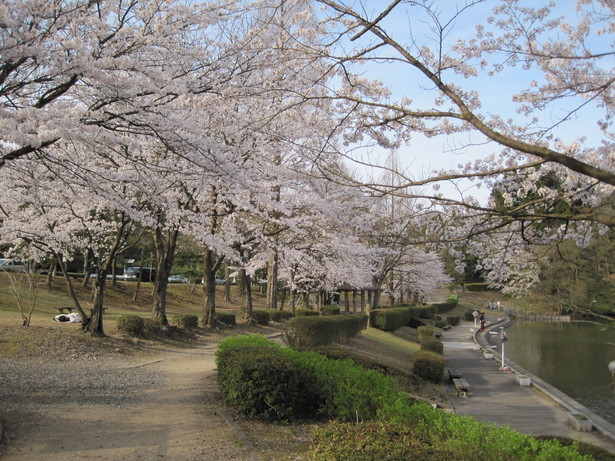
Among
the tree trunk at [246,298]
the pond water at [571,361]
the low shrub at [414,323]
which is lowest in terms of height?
the pond water at [571,361]

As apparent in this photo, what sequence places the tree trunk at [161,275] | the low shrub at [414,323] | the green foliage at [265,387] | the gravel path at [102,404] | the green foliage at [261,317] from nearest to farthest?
the gravel path at [102,404], the green foliage at [265,387], the tree trunk at [161,275], the green foliage at [261,317], the low shrub at [414,323]

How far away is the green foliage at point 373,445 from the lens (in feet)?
13.1

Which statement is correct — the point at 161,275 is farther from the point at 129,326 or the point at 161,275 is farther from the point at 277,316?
the point at 277,316

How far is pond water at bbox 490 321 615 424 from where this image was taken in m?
16.8

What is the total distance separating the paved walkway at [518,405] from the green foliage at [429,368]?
511 millimetres

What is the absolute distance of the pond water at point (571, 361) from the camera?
16.8 metres

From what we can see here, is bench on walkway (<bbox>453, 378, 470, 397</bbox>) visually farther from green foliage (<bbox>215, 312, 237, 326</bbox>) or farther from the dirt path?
green foliage (<bbox>215, 312, 237, 326</bbox>)

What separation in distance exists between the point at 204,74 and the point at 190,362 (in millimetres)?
6817

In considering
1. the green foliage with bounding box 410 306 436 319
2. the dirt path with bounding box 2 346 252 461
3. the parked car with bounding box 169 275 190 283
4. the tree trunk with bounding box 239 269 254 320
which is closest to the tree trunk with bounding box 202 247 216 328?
the tree trunk with bounding box 239 269 254 320

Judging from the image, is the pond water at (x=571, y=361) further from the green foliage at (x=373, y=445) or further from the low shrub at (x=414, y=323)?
the green foliage at (x=373, y=445)

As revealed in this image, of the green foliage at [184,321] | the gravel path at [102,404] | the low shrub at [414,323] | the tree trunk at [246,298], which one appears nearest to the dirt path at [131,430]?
the gravel path at [102,404]

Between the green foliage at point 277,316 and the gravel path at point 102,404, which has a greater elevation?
the green foliage at point 277,316

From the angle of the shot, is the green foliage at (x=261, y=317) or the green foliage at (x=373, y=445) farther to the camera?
the green foliage at (x=261, y=317)

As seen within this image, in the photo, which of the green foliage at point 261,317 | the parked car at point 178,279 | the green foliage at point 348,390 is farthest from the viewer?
the parked car at point 178,279
